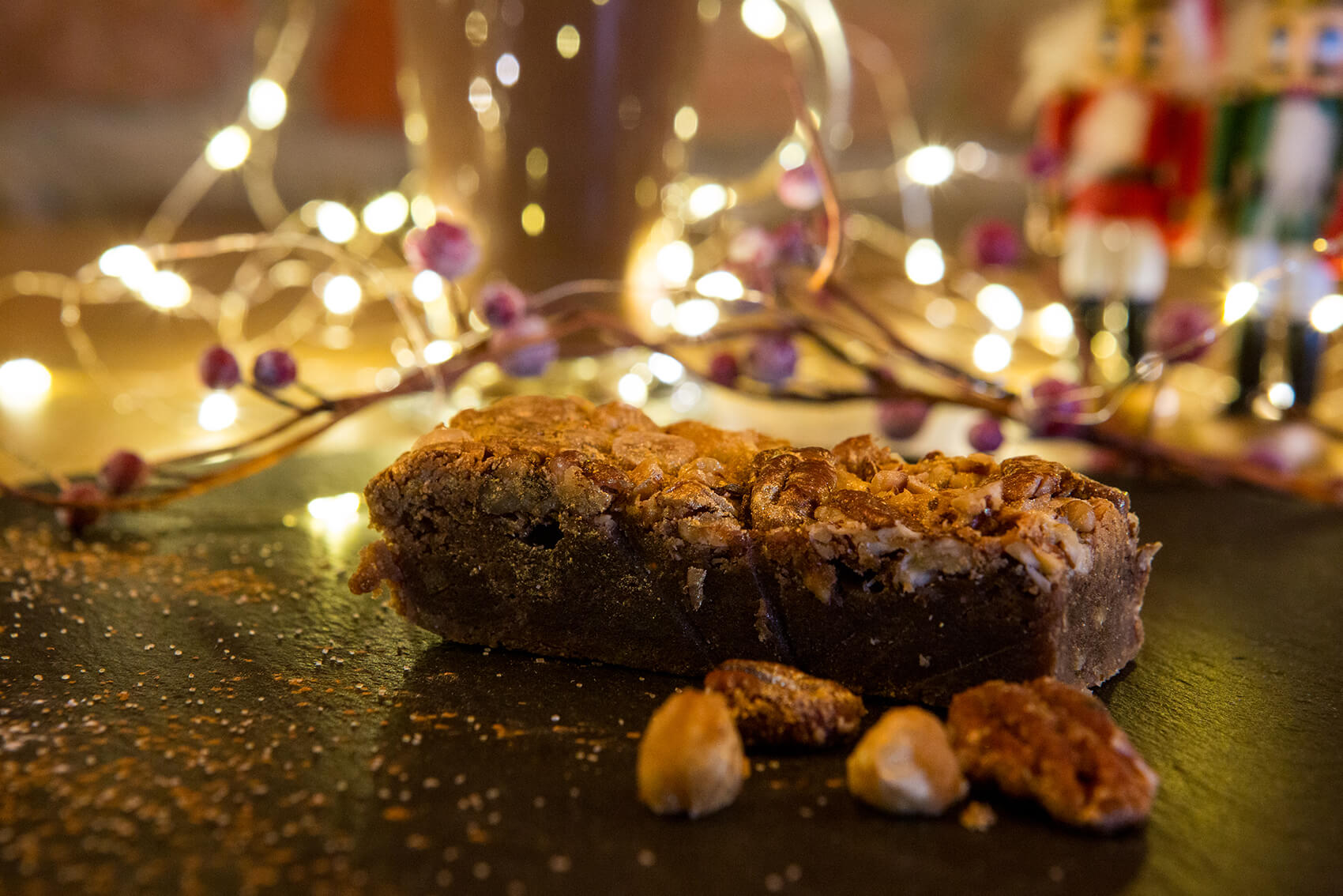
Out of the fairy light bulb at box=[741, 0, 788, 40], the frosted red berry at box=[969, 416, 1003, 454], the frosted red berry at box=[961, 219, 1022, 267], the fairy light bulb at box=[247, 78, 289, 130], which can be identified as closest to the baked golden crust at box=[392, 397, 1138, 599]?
the frosted red berry at box=[969, 416, 1003, 454]

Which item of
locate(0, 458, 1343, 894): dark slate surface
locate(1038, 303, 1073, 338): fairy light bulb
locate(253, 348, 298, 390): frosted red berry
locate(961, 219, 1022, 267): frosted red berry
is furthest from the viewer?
locate(1038, 303, 1073, 338): fairy light bulb

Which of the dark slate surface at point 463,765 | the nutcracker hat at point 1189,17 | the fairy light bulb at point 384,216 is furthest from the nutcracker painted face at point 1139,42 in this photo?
the fairy light bulb at point 384,216

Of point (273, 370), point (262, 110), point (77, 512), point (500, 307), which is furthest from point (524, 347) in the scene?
point (262, 110)

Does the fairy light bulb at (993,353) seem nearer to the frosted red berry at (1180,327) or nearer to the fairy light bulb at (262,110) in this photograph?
the frosted red berry at (1180,327)

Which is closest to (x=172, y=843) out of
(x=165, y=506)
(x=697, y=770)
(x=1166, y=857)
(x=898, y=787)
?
(x=697, y=770)

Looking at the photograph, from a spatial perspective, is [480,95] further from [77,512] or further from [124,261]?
[77,512]

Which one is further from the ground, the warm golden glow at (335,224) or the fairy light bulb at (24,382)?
the warm golden glow at (335,224)

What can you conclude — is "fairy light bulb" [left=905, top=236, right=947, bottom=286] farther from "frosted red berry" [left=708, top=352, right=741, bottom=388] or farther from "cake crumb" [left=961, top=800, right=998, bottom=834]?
"cake crumb" [left=961, top=800, right=998, bottom=834]
